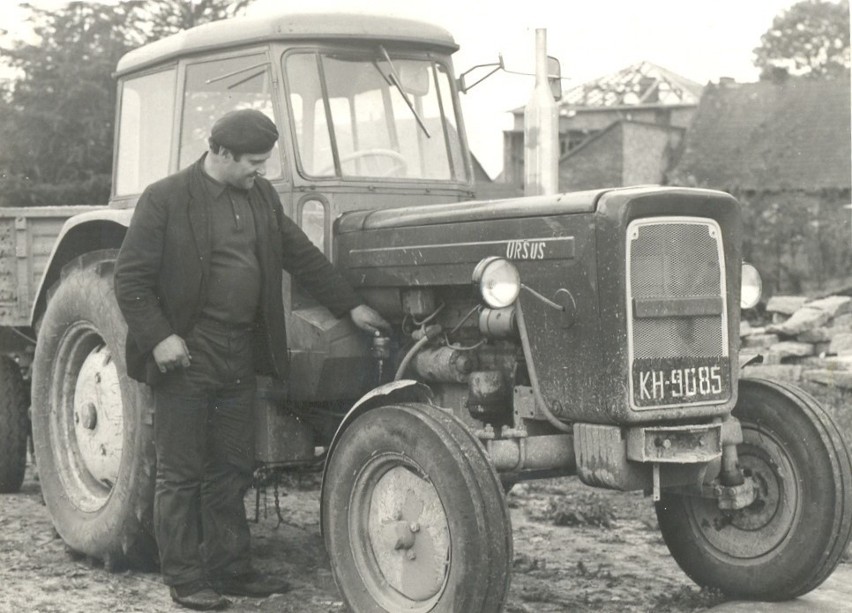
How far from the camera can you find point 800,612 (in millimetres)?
4695

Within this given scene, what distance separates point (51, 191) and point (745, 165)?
2200 centimetres

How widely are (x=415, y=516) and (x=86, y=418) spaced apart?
6.97ft

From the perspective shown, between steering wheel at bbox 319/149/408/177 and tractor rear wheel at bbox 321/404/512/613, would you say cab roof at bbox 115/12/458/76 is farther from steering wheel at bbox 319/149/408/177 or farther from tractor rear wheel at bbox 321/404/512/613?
tractor rear wheel at bbox 321/404/512/613

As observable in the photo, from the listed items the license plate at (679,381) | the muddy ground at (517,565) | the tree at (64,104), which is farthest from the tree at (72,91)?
the license plate at (679,381)

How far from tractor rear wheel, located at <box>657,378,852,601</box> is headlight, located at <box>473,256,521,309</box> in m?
1.29

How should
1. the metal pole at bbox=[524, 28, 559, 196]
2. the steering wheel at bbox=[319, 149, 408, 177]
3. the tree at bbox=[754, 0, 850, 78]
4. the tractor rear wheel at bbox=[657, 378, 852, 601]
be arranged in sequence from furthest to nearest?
the tree at bbox=[754, 0, 850, 78]
the metal pole at bbox=[524, 28, 559, 196]
the steering wheel at bbox=[319, 149, 408, 177]
the tractor rear wheel at bbox=[657, 378, 852, 601]

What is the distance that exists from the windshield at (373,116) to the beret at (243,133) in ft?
1.42

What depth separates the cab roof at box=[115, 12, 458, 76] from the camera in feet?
17.5

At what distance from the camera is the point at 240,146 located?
15.9 feet

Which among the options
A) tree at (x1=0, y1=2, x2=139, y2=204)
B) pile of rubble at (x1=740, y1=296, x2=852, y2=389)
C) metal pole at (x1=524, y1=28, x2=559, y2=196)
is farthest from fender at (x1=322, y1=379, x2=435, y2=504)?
tree at (x1=0, y1=2, x2=139, y2=204)

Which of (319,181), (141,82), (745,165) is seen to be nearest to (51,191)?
(141,82)

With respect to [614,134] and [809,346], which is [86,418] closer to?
[809,346]

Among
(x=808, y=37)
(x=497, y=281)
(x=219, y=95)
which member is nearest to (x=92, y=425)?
(x=219, y=95)

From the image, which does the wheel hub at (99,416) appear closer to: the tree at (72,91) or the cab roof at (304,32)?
the cab roof at (304,32)
